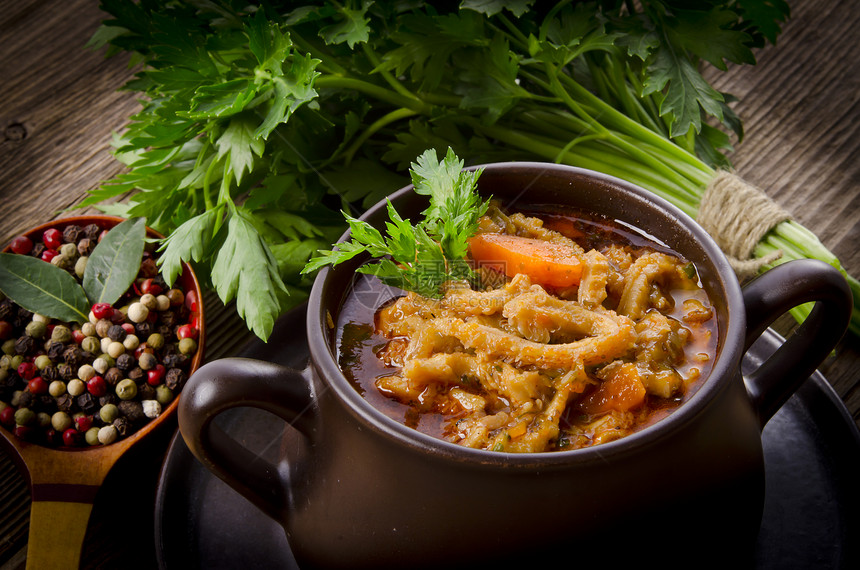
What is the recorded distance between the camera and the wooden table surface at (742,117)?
2.84 metres

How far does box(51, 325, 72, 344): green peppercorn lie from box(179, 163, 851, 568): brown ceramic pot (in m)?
1.15

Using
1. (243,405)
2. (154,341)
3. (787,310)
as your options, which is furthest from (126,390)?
(787,310)

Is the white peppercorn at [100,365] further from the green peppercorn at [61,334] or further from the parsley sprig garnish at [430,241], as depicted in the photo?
the parsley sprig garnish at [430,241]

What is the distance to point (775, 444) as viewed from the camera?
1.88 meters

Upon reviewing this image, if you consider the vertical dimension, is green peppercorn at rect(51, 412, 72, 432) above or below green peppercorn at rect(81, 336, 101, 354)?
below

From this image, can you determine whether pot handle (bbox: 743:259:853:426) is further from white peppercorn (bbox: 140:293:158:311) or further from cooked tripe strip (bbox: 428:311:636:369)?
white peppercorn (bbox: 140:293:158:311)

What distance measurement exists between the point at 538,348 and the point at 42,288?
5.61 feet

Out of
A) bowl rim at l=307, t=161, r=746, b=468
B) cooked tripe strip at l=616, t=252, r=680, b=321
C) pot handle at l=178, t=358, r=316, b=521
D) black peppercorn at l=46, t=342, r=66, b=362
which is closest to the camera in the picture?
bowl rim at l=307, t=161, r=746, b=468

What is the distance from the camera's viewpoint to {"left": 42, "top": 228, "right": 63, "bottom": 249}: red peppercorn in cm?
260

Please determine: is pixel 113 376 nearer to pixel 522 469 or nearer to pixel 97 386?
pixel 97 386

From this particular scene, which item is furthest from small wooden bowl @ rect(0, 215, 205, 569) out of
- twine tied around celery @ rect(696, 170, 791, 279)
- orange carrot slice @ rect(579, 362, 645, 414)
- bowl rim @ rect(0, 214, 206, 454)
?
twine tied around celery @ rect(696, 170, 791, 279)

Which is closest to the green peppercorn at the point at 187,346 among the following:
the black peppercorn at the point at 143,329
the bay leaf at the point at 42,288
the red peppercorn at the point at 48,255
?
the black peppercorn at the point at 143,329

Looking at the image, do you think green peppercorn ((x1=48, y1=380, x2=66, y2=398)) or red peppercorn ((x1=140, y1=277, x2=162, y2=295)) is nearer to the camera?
green peppercorn ((x1=48, y1=380, x2=66, y2=398))

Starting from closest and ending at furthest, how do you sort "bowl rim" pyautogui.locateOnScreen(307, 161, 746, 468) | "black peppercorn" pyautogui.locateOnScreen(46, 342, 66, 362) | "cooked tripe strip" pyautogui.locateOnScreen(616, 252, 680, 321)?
"bowl rim" pyautogui.locateOnScreen(307, 161, 746, 468)
"cooked tripe strip" pyautogui.locateOnScreen(616, 252, 680, 321)
"black peppercorn" pyautogui.locateOnScreen(46, 342, 66, 362)
